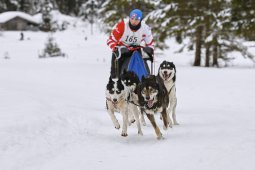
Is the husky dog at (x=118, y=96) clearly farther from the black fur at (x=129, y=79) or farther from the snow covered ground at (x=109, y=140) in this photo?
the snow covered ground at (x=109, y=140)

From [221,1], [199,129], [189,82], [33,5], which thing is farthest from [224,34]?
[33,5]

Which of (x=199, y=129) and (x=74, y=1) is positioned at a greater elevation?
(x=74, y=1)

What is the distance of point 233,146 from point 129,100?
5.88 ft

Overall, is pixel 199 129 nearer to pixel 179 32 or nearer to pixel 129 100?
pixel 129 100

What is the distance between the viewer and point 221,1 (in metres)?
21.0

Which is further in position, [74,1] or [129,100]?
[74,1]

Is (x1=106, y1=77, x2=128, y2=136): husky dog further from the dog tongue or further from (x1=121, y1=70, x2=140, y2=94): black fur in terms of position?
the dog tongue

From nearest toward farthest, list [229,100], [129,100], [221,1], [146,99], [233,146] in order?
[233,146] → [146,99] → [129,100] → [229,100] → [221,1]

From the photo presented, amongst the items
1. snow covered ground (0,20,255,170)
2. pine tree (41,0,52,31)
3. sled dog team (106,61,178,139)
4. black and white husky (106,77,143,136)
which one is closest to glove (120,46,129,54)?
sled dog team (106,61,178,139)

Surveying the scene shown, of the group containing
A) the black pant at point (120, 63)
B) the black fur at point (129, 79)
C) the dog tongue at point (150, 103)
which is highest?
the black pant at point (120, 63)

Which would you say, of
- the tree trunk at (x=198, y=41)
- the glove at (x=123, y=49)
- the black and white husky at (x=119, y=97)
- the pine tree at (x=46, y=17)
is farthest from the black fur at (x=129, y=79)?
the pine tree at (x=46, y=17)

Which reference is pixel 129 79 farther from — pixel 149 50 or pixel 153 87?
pixel 149 50

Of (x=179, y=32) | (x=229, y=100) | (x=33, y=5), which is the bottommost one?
(x=229, y=100)

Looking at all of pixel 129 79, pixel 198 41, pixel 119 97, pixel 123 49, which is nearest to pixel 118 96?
pixel 119 97
